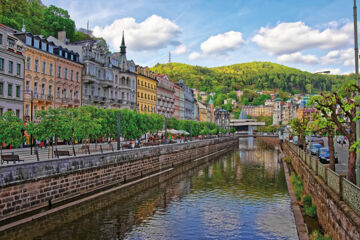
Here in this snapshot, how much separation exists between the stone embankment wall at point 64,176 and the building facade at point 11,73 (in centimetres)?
1695

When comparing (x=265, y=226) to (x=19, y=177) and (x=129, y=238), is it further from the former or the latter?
(x=19, y=177)

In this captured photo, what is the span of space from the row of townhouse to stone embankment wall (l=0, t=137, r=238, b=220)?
1245cm

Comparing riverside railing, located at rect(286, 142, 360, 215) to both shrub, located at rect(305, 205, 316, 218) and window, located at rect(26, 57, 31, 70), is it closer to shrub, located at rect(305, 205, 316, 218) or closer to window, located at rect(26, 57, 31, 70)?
shrub, located at rect(305, 205, 316, 218)

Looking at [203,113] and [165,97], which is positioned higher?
[165,97]

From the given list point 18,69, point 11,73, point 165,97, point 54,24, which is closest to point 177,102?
point 165,97

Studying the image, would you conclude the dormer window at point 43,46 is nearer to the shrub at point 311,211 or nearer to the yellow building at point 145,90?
the yellow building at point 145,90

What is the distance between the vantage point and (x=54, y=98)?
171ft

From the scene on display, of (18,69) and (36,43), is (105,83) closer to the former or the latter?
(36,43)

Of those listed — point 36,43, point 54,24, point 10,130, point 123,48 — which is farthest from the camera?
point 54,24

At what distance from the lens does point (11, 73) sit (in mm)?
42375

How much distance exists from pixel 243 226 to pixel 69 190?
501 inches

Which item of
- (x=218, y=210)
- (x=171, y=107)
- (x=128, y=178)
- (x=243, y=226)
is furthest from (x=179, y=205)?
(x=171, y=107)

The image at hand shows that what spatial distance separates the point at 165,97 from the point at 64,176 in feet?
246

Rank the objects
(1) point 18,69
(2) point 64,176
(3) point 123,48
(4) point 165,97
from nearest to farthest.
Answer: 1. (2) point 64,176
2. (1) point 18,69
3. (3) point 123,48
4. (4) point 165,97
